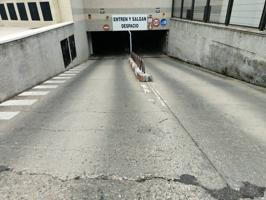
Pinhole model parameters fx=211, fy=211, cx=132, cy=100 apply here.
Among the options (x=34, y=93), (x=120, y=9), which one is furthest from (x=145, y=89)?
(x=120, y=9)

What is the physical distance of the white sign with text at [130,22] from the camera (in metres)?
26.6

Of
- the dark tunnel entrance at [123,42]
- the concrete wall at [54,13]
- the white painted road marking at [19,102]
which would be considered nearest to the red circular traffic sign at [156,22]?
the dark tunnel entrance at [123,42]

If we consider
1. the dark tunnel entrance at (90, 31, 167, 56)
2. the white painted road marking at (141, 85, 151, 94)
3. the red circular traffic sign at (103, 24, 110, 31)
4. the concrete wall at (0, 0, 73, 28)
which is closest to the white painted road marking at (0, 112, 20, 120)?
the white painted road marking at (141, 85, 151, 94)

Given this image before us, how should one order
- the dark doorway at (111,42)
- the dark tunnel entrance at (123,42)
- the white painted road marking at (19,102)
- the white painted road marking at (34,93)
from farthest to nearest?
the dark doorway at (111,42) → the dark tunnel entrance at (123,42) → the white painted road marking at (34,93) → the white painted road marking at (19,102)

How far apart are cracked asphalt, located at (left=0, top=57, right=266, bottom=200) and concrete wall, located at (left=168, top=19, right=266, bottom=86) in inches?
125

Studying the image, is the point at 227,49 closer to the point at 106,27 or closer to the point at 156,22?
the point at 156,22

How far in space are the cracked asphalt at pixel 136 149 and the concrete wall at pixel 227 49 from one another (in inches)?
125

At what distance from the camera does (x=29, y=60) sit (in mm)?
10492

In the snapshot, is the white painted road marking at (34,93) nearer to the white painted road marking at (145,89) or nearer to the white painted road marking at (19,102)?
the white painted road marking at (19,102)

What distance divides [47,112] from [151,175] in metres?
4.66

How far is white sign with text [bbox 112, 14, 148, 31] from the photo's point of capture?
2664 cm

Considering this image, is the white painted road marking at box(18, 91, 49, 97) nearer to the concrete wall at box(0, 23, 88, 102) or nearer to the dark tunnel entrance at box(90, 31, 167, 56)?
the concrete wall at box(0, 23, 88, 102)

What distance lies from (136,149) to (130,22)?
24669 mm

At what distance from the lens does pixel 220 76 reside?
538 inches
